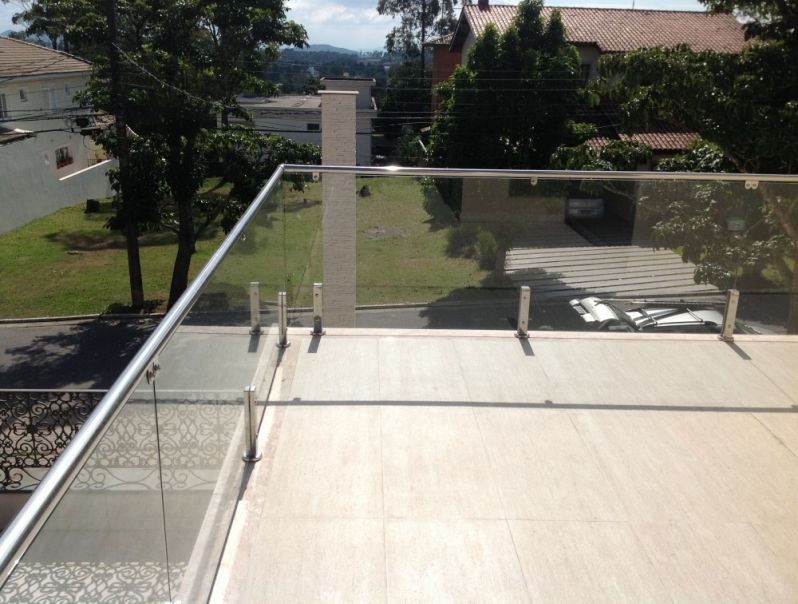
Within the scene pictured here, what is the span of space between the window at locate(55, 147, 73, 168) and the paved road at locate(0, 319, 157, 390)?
1214 cm

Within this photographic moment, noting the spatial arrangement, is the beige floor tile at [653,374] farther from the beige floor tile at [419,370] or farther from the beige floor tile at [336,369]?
the beige floor tile at [336,369]

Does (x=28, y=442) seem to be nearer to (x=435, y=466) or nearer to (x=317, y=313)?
(x=317, y=313)

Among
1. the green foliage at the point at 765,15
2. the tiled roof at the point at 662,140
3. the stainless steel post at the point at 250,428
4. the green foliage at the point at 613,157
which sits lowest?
the tiled roof at the point at 662,140

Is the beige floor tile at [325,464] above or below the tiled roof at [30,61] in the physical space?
below

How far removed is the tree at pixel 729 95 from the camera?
330 inches

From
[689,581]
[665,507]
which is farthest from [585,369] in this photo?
[689,581]

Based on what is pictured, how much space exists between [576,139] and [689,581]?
13.6 metres

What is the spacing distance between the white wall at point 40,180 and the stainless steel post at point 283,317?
22.7 metres

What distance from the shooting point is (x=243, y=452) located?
3422 millimetres

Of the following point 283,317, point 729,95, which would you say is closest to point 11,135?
point 729,95

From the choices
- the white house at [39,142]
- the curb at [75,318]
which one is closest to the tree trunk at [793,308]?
the curb at [75,318]

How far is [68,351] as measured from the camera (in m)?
17.0

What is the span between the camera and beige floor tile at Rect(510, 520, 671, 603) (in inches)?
108

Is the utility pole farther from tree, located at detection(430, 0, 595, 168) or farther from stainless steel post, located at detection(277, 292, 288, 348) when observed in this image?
stainless steel post, located at detection(277, 292, 288, 348)
